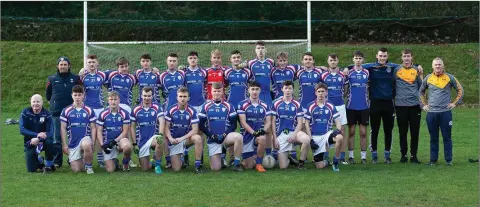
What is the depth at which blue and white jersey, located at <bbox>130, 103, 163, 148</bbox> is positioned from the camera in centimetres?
1070

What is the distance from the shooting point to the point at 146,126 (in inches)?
422

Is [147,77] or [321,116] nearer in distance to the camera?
[321,116]

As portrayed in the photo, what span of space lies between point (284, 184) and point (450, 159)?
309cm

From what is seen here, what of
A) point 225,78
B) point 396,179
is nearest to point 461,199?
point 396,179

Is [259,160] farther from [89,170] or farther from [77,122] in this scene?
[77,122]

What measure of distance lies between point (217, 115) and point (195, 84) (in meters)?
1.01

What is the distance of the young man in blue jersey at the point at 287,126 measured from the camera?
35.0 feet

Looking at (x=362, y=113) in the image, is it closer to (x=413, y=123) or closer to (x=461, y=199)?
(x=413, y=123)

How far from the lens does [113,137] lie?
10.7m

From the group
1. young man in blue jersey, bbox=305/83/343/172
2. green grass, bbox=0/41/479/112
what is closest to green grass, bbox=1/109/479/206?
young man in blue jersey, bbox=305/83/343/172

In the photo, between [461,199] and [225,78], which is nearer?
[461,199]

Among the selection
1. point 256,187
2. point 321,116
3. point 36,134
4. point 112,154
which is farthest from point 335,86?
point 36,134

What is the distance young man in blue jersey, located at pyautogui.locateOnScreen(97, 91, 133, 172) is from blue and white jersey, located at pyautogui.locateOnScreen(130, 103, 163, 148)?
142 millimetres

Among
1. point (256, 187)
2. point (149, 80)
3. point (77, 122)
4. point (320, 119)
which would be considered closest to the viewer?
point (256, 187)
